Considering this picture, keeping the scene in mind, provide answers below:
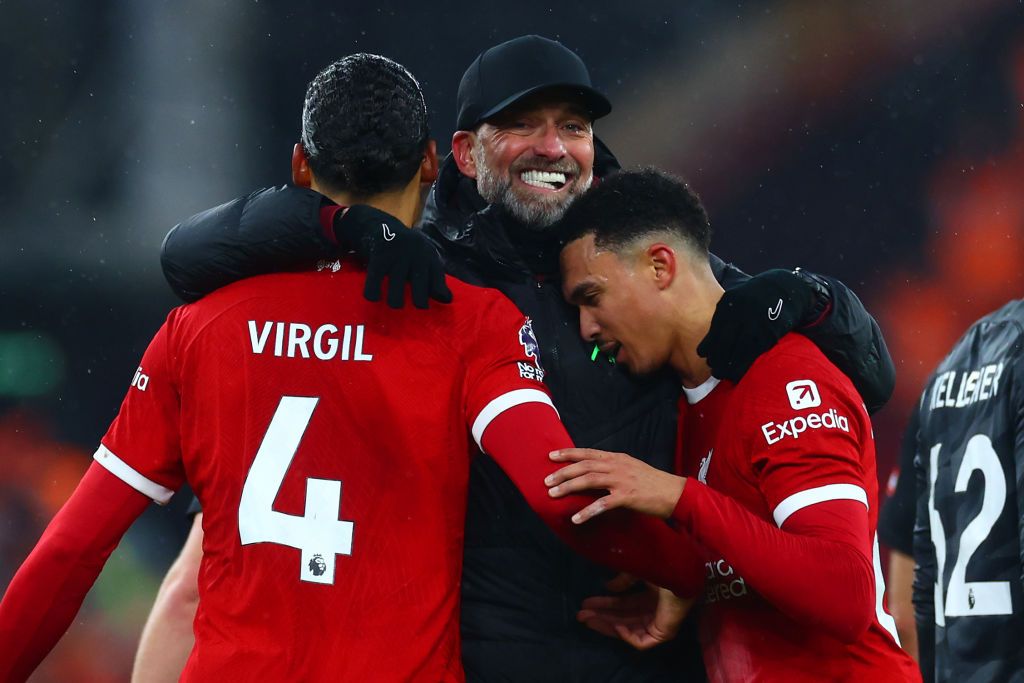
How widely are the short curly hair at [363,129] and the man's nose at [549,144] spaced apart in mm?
601

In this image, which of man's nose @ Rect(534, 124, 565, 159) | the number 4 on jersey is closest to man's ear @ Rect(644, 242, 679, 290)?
man's nose @ Rect(534, 124, 565, 159)

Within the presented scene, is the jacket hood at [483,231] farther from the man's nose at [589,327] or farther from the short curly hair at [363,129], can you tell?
the short curly hair at [363,129]

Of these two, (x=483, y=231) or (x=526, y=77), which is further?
(x=526, y=77)

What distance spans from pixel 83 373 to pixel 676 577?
536 cm

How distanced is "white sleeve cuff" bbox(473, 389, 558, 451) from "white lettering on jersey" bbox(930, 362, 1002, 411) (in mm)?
1609

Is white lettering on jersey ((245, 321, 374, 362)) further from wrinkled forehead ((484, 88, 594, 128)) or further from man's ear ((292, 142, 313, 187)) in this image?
wrinkled forehead ((484, 88, 594, 128))

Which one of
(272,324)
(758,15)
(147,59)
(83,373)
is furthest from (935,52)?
(272,324)

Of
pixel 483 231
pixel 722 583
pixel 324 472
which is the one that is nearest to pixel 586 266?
pixel 483 231

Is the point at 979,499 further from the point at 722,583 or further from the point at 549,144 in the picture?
the point at 549,144

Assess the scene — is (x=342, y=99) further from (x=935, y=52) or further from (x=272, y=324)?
(x=935, y=52)

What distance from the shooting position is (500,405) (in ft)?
6.51

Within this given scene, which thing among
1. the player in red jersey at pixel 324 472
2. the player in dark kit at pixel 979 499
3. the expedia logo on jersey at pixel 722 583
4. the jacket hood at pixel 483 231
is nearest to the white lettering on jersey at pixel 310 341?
the player in red jersey at pixel 324 472

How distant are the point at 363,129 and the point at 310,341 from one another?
0.39m

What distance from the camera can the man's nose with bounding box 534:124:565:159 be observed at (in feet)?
9.05
